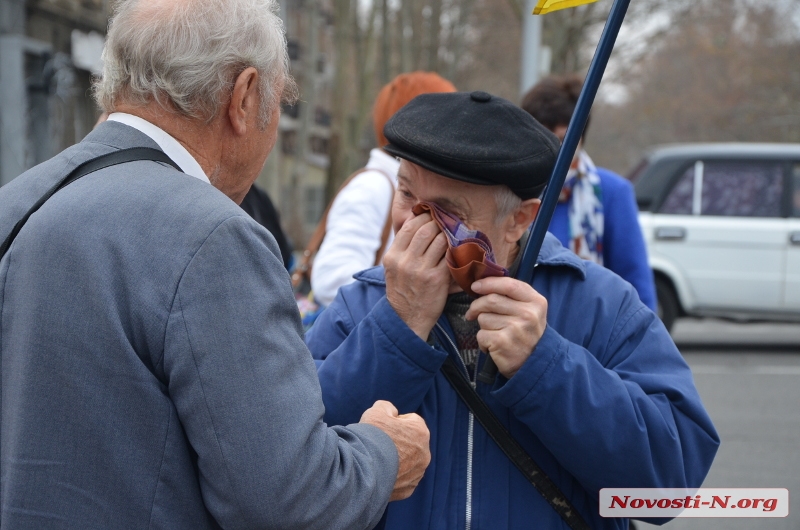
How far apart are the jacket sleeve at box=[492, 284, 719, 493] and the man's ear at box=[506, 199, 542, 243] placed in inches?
12.6

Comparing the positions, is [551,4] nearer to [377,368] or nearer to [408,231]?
[408,231]

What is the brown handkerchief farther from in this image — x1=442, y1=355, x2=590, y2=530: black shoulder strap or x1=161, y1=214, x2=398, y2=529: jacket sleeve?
x1=161, y1=214, x2=398, y2=529: jacket sleeve

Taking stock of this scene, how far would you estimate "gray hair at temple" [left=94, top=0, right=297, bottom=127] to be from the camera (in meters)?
1.60

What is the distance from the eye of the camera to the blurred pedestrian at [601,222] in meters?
3.64

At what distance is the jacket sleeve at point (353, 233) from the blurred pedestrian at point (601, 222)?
72 centimetres

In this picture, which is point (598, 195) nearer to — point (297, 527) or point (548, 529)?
point (548, 529)

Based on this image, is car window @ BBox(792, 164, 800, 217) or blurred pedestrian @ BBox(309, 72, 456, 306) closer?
blurred pedestrian @ BBox(309, 72, 456, 306)

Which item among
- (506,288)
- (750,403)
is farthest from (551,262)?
(750,403)

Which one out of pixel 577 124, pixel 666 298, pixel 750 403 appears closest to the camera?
pixel 577 124

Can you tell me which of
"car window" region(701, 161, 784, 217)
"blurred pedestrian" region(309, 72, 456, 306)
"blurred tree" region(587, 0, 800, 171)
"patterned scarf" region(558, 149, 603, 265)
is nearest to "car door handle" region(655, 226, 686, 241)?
"car window" region(701, 161, 784, 217)

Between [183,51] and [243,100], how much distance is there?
145mm

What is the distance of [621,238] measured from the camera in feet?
12.0

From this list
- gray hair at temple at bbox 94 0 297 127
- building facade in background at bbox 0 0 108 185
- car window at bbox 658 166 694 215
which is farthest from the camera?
building facade in background at bbox 0 0 108 185

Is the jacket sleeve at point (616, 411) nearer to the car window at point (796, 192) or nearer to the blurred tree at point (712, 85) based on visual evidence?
the car window at point (796, 192)
